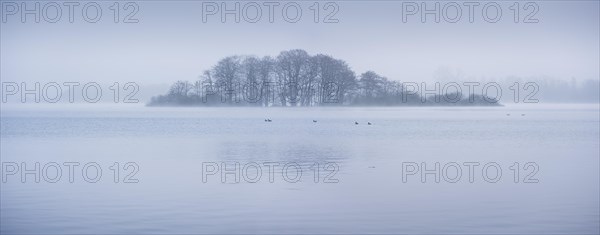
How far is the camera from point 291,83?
9981cm

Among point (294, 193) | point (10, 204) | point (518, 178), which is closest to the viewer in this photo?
point (10, 204)

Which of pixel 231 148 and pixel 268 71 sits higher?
pixel 268 71

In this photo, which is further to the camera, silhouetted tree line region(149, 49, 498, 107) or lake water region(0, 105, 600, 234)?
silhouetted tree line region(149, 49, 498, 107)

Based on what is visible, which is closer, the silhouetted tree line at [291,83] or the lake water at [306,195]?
the lake water at [306,195]

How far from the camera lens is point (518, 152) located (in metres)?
24.4

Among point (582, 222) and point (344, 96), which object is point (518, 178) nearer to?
point (582, 222)

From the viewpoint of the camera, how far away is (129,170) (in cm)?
1792

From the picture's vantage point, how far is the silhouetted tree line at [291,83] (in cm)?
9831

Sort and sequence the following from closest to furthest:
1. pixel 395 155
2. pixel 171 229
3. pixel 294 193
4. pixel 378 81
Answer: pixel 171 229
pixel 294 193
pixel 395 155
pixel 378 81

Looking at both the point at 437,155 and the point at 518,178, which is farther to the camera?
the point at 437,155

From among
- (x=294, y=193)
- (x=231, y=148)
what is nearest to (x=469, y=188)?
(x=294, y=193)

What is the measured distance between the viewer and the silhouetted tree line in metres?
98.3

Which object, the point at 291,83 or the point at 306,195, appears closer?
the point at 306,195

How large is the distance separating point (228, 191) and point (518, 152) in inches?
542
